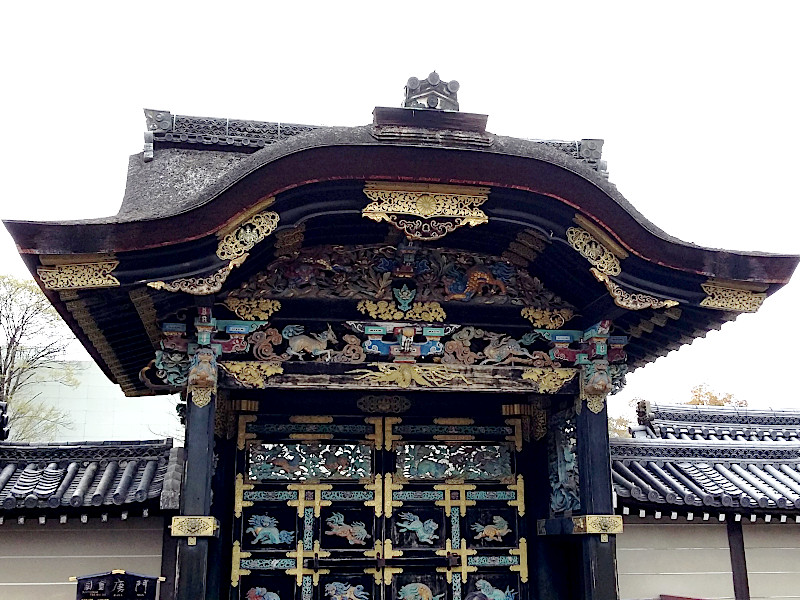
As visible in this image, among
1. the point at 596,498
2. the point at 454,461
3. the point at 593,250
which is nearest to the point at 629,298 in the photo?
the point at 593,250

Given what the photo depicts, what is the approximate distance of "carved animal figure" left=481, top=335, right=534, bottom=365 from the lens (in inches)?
287

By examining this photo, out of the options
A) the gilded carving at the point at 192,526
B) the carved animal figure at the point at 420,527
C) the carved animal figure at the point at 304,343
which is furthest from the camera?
the carved animal figure at the point at 420,527

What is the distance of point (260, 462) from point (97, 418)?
2665 cm

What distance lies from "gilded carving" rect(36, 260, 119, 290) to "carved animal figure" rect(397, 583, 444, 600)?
4.37 m

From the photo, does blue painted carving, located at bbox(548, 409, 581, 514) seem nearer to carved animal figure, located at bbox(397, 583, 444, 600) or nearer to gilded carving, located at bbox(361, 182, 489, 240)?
carved animal figure, located at bbox(397, 583, 444, 600)

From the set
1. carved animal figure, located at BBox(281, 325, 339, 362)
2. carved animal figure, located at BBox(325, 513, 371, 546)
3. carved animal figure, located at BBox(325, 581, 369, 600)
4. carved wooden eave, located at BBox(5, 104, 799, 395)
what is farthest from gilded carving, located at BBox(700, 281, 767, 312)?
carved animal figure, located at BBox(325, 581, 369, 600)

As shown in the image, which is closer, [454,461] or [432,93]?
[432,93]

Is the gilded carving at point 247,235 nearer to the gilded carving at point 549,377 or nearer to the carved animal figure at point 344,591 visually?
the gilded carving at point 549,377

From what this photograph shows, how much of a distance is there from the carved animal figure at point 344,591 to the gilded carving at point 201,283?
11.7 feet

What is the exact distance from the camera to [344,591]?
7848 millimetres

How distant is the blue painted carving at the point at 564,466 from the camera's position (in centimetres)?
735

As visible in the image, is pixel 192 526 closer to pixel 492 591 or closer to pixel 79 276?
pixel 79 276

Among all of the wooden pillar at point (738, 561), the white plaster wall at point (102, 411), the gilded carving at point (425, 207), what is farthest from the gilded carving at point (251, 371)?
the white plaster wall at point (102, 411)

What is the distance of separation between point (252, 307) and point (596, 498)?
3584mm
